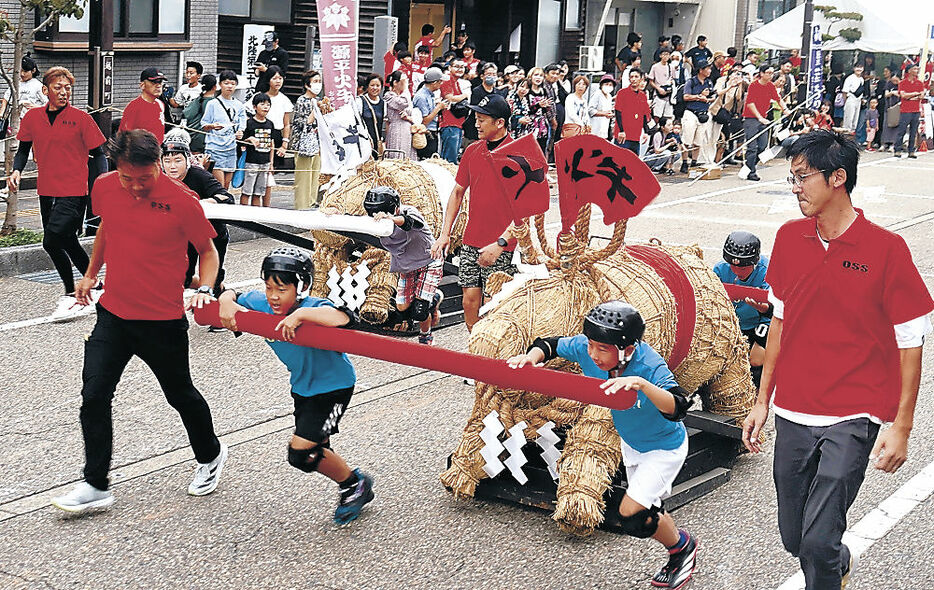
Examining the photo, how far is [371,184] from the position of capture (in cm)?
944

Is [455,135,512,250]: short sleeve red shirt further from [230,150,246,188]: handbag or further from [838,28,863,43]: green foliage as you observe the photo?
[838,28,863,43]: green foliage

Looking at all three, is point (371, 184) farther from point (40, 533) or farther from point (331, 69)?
point (40, 533)

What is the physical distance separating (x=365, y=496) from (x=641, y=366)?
1.65 metres

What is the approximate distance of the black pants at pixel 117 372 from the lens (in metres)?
5.88

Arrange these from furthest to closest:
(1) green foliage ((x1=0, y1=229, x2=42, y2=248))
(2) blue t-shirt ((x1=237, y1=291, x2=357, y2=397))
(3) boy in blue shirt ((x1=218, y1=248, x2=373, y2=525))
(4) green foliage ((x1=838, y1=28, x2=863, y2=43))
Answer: (4) green foliage ((x1=838, y1=28, x2=863, y2=43)) < (1) green foliage ((x1=0, y1=229, x2=42, y2=248)) < (2) blue t-shirt ((x1=237, y1=291, x2=357, y2=397)) < (3) boy in blue shirt ((x1=218, y1=248, x2=373, y2=525))

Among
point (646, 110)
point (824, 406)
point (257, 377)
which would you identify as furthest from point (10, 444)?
point (646, 110)

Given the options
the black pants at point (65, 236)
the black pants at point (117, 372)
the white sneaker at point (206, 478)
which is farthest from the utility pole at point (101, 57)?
the white sneaker at point (206, 478)

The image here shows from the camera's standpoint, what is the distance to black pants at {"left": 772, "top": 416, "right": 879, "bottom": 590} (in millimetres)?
4387

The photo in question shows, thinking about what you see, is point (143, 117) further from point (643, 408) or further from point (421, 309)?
point (643, 408)

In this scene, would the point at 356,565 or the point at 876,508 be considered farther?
the point at 876,508

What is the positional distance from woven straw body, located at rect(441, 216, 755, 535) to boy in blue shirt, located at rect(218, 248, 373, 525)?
601 mm

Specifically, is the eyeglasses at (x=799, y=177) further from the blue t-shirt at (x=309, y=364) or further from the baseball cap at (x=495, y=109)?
the baseball cap at (x=495, y=109)

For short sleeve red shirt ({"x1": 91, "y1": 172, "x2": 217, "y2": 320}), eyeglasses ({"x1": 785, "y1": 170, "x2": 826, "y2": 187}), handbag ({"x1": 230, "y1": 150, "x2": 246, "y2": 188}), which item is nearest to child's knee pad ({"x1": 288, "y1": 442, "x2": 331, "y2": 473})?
short sleeve red shirt ({"x1": 91, "y1": 172, "x2": 217, "y2": 320})

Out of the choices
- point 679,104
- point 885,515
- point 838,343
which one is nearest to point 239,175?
point 679,104
